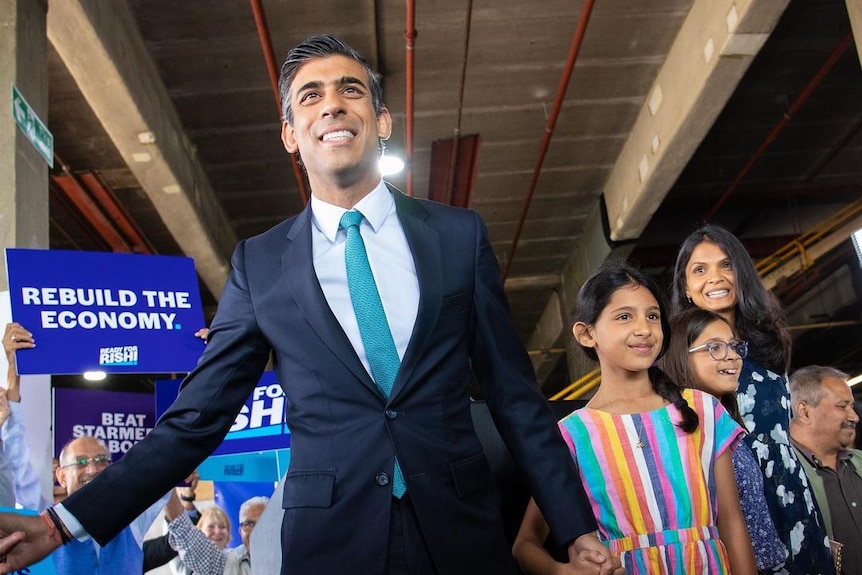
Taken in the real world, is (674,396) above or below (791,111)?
below

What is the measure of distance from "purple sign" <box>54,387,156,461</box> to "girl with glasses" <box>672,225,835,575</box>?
11.2 feet

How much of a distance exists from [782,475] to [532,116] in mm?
6165

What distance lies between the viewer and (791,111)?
26.2 feet

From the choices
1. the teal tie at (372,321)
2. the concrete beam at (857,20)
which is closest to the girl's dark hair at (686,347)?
the teal tie at (372,321)

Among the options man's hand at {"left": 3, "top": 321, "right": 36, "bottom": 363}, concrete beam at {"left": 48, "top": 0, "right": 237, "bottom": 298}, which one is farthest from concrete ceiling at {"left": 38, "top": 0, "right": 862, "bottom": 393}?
man's hand at {"left": 3, "top": 321, "right": 36, "bottom": 363}

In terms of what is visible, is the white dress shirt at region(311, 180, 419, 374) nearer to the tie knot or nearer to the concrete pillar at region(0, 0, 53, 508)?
the tie knot

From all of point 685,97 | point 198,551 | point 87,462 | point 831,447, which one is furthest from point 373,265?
point 685,97

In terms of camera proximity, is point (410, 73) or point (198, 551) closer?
point (198, 551)

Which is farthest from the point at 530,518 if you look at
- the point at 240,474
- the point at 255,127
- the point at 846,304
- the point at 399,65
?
the point at 846,304

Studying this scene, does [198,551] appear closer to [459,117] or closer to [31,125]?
[31,125]

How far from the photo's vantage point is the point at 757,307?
250 cm

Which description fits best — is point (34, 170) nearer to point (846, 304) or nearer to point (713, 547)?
point (713, 547)

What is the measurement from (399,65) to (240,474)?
11.7 feet

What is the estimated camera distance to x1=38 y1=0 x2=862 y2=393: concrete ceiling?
6.36 metres
